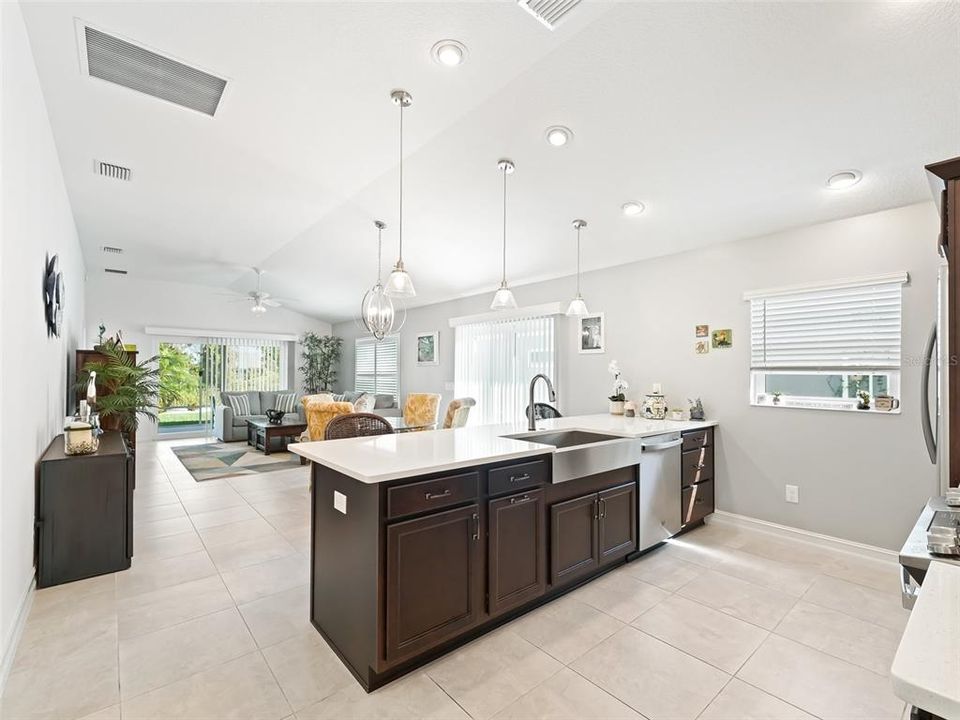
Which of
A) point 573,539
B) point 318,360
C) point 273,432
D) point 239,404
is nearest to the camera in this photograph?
point 573,539

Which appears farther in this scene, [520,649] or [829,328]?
[829,328]

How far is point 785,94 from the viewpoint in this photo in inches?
92.5

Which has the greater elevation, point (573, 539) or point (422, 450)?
point (422, 450)

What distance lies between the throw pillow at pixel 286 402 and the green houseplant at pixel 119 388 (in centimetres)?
429

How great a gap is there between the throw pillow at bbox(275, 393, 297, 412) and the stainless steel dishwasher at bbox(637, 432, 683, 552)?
729 centimetres

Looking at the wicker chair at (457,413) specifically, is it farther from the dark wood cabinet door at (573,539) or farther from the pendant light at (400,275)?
the dark wood cabinet door at (573,539)

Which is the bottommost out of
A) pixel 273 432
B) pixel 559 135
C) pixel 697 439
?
pixel 273 432

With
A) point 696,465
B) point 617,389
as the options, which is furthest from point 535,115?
point 696,465

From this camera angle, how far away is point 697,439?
3.71 metres

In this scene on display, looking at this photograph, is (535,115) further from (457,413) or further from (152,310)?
(152,310)

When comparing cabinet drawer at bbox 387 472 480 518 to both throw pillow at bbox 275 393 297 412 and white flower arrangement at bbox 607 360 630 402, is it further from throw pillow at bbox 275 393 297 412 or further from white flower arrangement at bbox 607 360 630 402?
throw pillow at bbox 275 393 297 412

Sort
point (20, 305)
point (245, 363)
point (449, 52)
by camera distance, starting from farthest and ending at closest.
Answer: point (245, 363), point (449, 52), point (20, 305)

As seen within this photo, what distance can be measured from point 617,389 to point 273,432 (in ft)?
16.9

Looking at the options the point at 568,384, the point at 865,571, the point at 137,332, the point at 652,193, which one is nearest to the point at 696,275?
the point at 652,193
